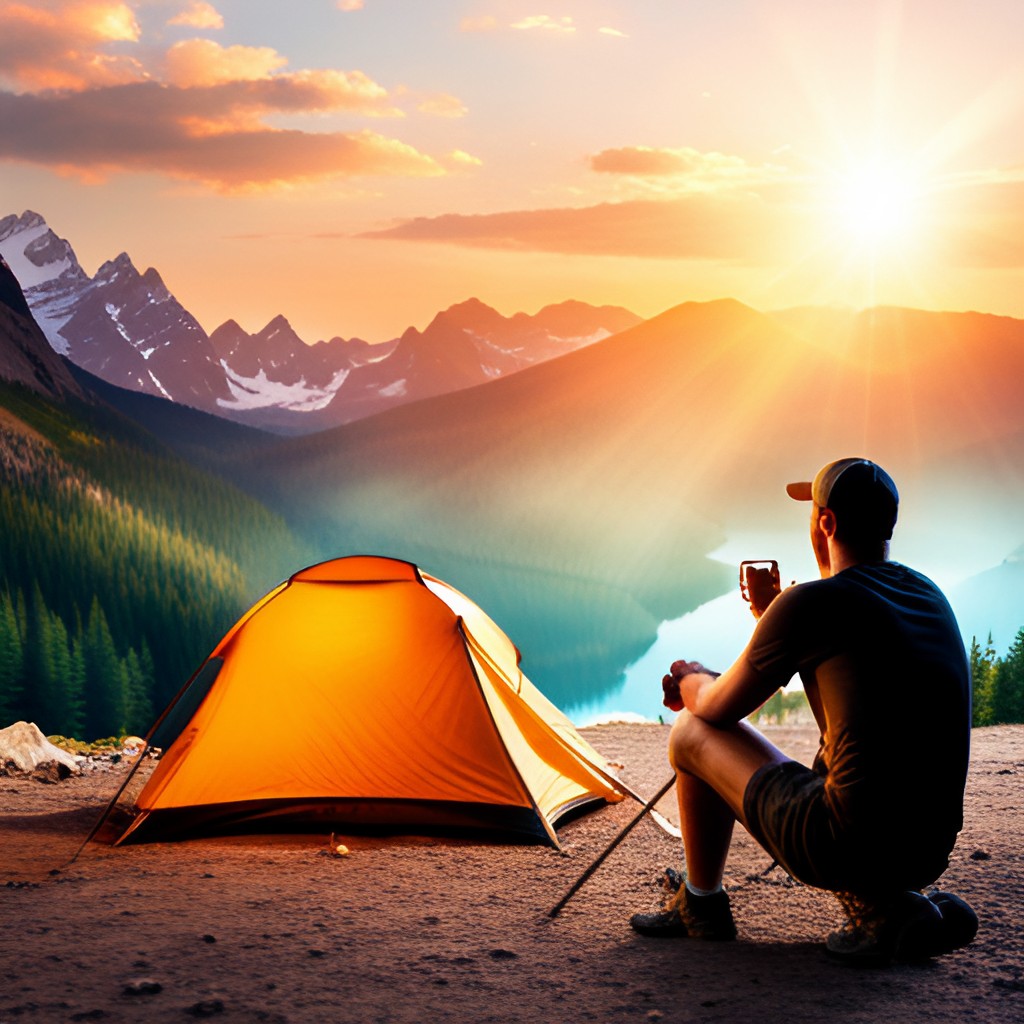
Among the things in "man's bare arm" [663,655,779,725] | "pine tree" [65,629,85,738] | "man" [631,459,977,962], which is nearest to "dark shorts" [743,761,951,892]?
"man" [631,459,977,962]

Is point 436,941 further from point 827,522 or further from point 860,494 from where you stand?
point 860,494

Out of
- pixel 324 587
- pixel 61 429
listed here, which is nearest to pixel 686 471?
pixel 61 429

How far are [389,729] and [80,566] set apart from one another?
1369 cm

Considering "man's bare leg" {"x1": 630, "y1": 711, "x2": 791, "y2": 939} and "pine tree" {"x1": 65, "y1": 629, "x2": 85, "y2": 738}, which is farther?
"pine tree" {"x1": 65, "y1": 629, "x2": 85, "y2": 738}

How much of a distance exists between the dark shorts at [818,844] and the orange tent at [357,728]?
10.3 feet

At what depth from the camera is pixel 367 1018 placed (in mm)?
3496

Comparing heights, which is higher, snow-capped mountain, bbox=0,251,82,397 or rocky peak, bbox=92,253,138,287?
rocky peak, bbox=92,253,138,287

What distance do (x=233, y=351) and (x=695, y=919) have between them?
28.0 meters

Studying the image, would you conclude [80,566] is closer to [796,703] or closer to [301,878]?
[796,703]

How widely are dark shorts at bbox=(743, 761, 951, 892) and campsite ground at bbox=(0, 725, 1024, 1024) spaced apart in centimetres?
36

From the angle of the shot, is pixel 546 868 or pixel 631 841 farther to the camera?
pixel 631 841

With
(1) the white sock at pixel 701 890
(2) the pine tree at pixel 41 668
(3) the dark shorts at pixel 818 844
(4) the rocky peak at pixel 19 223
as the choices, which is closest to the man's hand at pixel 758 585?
(3) the dark shorts at pixel 818 844

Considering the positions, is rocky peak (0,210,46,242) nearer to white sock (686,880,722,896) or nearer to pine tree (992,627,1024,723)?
pine tree (992,627,1024,723)

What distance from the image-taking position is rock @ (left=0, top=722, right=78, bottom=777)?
32.2 ft
